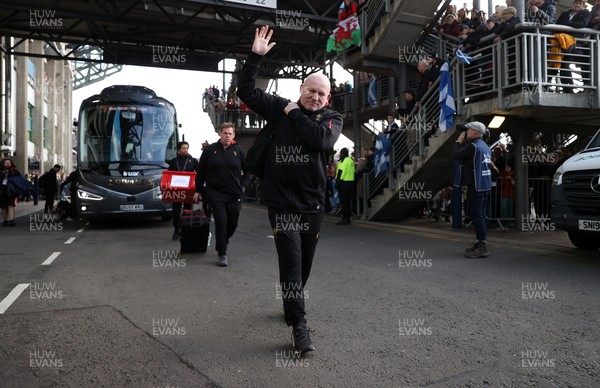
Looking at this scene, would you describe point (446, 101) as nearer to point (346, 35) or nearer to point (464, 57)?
point (464, 57)

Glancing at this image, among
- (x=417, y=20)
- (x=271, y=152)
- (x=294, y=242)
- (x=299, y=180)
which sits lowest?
(x=294, y=242)

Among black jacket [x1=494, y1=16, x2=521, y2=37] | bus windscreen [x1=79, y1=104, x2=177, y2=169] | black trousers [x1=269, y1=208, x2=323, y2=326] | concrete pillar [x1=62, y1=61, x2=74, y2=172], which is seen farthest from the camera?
concrete pillar [x1=62, y1=61, x2=74, y2=172]

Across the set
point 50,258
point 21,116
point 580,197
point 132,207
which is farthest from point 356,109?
point 21,116

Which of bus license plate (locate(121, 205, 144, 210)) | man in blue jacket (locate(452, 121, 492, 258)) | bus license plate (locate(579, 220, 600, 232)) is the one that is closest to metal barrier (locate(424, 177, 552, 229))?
man in blue jacket (locate(452, 121, 492, 258))

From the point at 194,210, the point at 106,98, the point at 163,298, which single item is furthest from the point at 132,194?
the point at 163,298

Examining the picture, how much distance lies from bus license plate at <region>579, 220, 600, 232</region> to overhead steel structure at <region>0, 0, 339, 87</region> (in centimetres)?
1342

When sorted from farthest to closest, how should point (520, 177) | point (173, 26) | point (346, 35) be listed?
point (173, 26)
point (346, 35)
point (520, 177)

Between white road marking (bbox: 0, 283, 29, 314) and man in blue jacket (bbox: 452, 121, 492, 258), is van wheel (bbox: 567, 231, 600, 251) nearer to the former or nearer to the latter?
man in blue jacket (bbox: 452, 121, 492, 258)

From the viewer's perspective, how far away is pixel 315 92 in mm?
3469

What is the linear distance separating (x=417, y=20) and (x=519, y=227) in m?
Result: 6.94

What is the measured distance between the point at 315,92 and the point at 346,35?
503 inches

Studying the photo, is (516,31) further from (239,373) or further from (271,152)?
(239,373)

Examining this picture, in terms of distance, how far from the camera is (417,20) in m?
13.8

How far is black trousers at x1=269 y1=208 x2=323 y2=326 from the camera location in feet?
11.0
